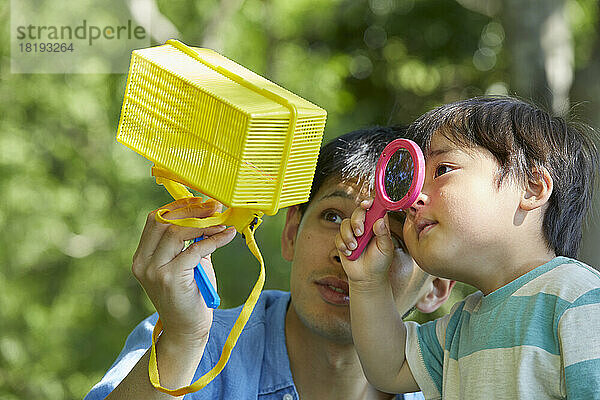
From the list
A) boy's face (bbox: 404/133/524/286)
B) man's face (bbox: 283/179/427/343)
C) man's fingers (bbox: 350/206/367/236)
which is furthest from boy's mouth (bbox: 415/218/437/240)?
man's face (bbox: 283/179/427/343)

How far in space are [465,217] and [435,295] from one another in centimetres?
54

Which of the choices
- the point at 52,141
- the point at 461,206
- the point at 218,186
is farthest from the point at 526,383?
the point at 52,141

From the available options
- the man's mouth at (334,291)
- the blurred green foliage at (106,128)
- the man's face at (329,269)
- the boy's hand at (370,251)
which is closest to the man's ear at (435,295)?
the man's face at (329,269)

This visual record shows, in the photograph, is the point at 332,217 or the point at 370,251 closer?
the point at 370,251

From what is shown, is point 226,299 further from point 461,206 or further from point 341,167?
point 461,206

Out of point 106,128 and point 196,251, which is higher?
point 196,251

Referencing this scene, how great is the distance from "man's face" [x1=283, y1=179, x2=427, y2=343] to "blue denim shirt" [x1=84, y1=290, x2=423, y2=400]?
165mm

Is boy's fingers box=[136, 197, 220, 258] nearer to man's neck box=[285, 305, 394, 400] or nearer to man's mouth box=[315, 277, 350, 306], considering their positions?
man's mouth box=[315, 277, 350, 306]

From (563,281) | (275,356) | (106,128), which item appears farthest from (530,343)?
(106,128)

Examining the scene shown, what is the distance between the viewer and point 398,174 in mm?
1233

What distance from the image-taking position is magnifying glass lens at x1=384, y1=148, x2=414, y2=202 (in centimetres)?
120

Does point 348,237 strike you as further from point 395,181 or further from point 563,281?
point 563,281

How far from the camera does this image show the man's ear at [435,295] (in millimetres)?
1635

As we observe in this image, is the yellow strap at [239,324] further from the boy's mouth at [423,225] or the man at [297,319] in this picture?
the boy's mouth at [423,225]
